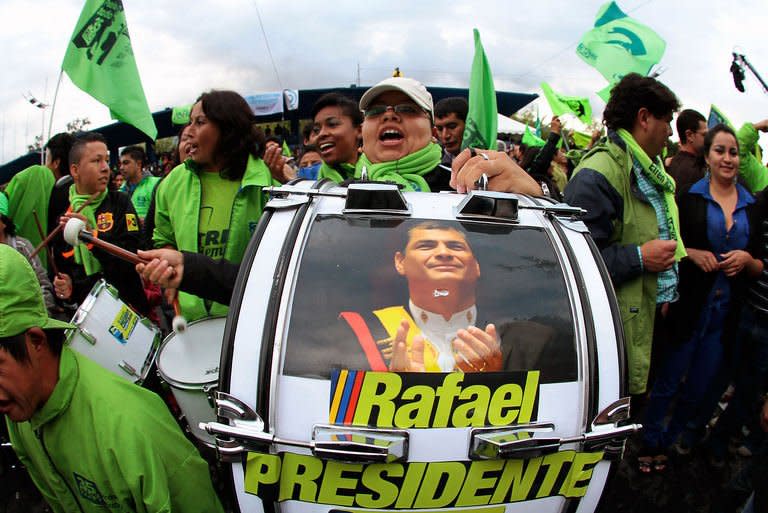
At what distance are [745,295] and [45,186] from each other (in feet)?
16.8

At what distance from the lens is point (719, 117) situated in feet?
12.7

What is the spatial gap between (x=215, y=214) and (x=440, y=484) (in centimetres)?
180

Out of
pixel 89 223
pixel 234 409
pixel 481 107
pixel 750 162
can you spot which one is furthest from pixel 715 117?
pixel 89 223

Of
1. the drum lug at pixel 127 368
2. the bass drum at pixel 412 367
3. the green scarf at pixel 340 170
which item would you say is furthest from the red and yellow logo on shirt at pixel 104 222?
the bass drum at pixel 412 367

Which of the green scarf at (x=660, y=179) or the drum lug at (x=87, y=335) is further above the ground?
the green scarf at (x=660, y=179)

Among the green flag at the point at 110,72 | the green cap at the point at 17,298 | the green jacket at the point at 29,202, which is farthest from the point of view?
the green jacket at the point at 29,202

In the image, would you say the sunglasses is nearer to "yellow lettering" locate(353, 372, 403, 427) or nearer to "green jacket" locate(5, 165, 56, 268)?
"yellow lettering" locate(353, 372, 403, 427)

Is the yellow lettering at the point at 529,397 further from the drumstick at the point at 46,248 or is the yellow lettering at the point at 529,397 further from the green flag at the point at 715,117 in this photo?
the drumstick at the point at 46,248

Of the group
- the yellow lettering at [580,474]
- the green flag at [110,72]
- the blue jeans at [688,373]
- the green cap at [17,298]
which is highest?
the green flag at [110,72]

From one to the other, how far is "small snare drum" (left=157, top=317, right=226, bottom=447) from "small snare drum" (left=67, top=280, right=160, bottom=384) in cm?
35

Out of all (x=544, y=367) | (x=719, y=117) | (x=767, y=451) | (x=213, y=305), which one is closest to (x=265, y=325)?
(x=544, y=367)

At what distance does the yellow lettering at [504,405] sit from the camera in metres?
1.36

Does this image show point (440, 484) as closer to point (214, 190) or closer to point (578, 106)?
point (214, 190)

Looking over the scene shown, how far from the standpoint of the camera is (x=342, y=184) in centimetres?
194
